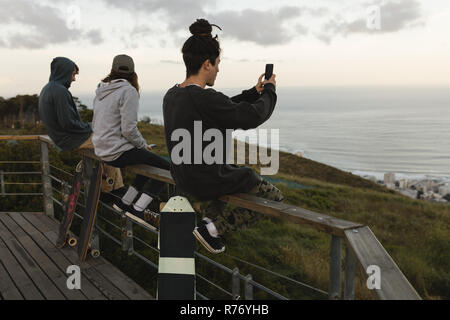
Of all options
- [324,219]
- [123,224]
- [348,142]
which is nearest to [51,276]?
[123,224]

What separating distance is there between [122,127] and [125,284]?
55.6 inches

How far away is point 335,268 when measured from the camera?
195cm

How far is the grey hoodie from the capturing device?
3496mm

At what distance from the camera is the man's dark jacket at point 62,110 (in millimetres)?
4090

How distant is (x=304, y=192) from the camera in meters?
23.9

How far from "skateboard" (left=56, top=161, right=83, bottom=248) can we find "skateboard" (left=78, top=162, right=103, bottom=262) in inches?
13.0

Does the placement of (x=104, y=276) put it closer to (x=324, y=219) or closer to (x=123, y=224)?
(x=123, y=224)

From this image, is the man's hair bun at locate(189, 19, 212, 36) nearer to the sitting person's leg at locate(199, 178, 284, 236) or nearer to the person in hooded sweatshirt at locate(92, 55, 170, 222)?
the sitting person's leg at locate(199, 178, 284, 236)

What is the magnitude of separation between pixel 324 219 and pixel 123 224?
263 cm

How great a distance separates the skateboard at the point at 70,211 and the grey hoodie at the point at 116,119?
983 mm
